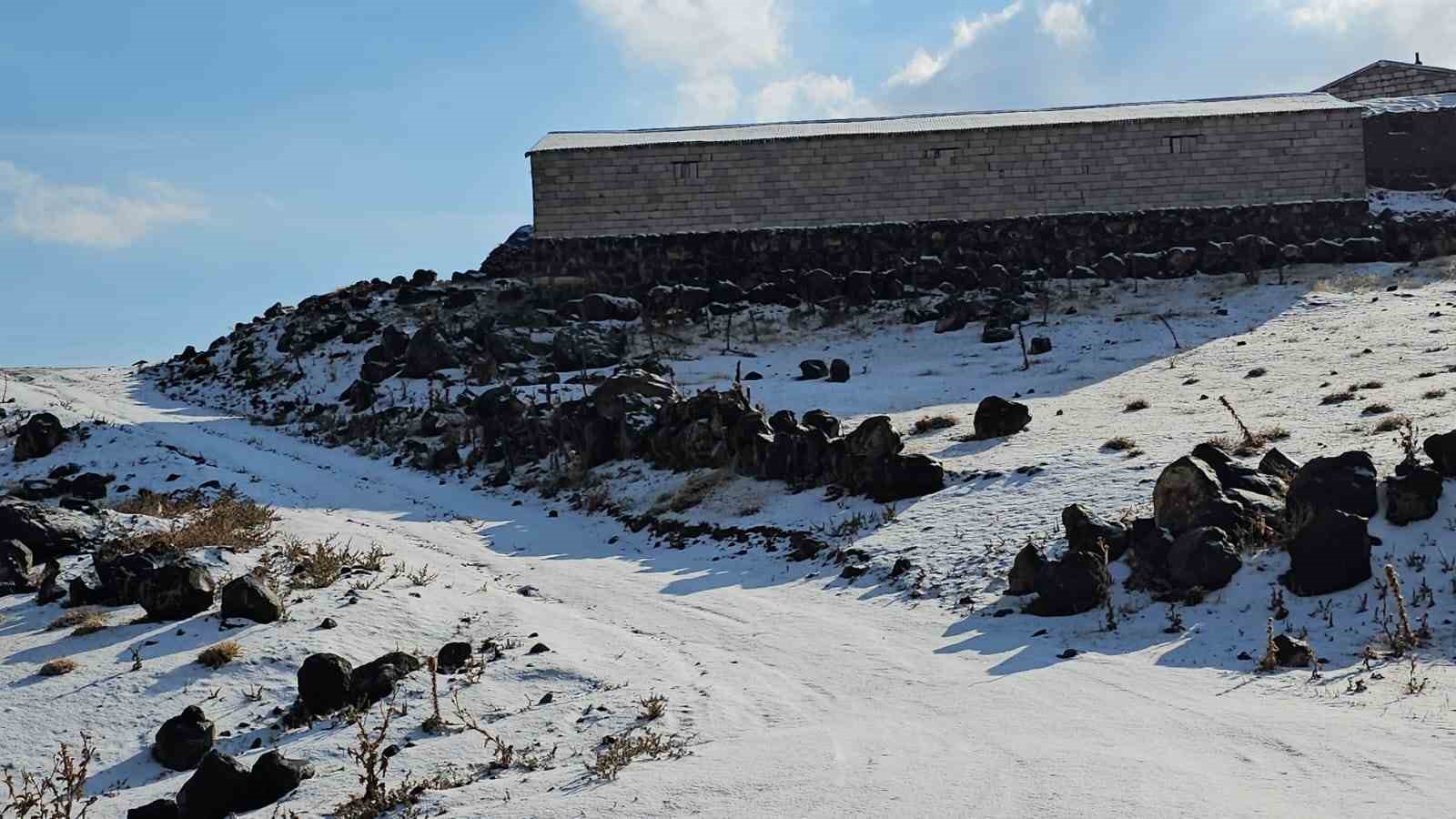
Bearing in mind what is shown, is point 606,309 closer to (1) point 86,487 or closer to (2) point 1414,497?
(1) point 86,487

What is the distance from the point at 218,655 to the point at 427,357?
783 inches

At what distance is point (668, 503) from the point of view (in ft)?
56.6

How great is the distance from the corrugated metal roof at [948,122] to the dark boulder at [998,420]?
63.7ft

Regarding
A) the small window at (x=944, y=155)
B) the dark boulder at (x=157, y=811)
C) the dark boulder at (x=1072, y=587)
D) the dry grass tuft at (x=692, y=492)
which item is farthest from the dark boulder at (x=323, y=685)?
the small window at (x=944, y=155)

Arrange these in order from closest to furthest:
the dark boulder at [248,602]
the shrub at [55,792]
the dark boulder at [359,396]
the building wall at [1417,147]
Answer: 1. the shrub at [55,792]
2. the dark boulder at [248,602]
3. the dark boulder at [359,396]
4. the building wall at [1417,147]

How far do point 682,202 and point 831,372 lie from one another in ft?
39.7

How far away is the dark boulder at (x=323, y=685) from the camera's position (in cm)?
848

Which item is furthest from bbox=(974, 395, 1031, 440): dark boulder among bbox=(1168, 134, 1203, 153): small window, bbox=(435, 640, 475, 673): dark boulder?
bbox=(1168, 134, 1203, 153): small window

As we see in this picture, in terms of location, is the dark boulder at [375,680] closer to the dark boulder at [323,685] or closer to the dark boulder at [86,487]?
the dark boulder at [323,685]

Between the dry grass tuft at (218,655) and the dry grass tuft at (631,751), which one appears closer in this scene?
the dry grass tuft at (631,751)

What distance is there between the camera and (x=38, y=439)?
2056 cm

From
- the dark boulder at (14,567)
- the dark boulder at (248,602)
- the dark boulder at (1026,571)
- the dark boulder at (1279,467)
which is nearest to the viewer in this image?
the dark boulder at (248,602)

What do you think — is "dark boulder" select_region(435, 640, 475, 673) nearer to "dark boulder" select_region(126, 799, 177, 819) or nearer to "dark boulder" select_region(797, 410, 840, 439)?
"dark boulder" select_region(126, 799, 177, 819)

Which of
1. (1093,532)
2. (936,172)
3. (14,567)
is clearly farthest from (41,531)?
(936,172)
